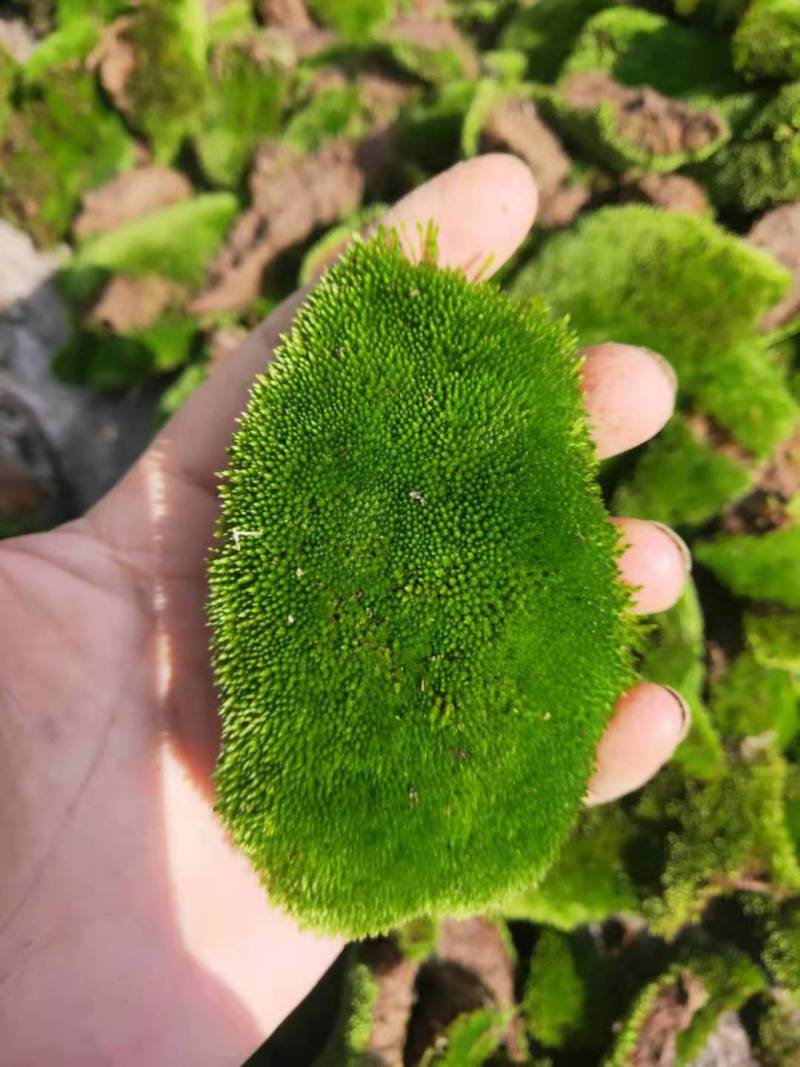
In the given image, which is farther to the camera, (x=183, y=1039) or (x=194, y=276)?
(x=194, y=276)

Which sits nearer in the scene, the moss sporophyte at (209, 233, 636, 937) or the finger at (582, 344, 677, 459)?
the moss sporophyte at (209, 233, 636, 937)

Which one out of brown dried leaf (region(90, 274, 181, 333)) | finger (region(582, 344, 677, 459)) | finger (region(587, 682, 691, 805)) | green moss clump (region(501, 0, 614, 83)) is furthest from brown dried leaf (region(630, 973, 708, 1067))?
green moss clump (region(501, 0, 614, 83))

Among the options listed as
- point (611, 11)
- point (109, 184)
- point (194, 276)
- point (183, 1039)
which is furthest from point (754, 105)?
point (183, 1039)

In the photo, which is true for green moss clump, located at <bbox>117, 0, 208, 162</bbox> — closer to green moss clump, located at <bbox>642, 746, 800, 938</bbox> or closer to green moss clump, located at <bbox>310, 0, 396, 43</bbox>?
green moss clump, located at <bbox>310, 0, 396, 43</bbox>

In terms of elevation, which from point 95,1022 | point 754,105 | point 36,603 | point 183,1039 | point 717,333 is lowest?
point 183,1039

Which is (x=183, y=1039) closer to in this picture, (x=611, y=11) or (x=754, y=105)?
(x=754, y=105)

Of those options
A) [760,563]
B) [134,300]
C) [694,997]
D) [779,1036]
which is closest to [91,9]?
[134,300]
